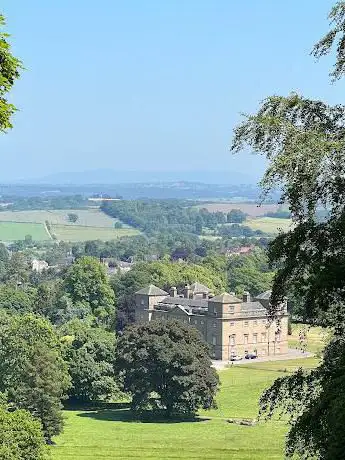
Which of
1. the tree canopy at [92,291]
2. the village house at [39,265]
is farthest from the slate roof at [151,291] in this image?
the village house at [39,265]

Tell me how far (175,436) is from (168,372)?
23.9 feet

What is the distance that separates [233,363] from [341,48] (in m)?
63.8

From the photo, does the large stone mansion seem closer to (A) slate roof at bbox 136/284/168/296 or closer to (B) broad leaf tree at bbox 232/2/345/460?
(A) slate roof at bbox 136/284/168/296

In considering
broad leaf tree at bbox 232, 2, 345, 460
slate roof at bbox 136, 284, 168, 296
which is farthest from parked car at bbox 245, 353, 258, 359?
broad leaf tree at bbox 232, 2, 345, 460

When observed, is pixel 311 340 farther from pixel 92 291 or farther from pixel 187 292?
pixel 92 291

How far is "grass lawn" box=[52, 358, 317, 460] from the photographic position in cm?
3922

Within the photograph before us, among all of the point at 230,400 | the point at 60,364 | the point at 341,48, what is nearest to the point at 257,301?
the point at 230,400

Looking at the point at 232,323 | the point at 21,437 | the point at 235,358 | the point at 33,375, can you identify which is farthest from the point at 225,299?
the point at 21,437

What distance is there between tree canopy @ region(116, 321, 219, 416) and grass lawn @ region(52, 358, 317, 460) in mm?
1140

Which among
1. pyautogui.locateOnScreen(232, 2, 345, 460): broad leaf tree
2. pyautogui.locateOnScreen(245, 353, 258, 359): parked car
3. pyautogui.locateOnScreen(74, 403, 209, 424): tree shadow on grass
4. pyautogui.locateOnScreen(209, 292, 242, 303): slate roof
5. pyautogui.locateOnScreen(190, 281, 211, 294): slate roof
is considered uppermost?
A: pyautogui.locateOnScreen(232, 2, 345, 460): broad leaf tree

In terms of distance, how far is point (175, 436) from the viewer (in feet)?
147

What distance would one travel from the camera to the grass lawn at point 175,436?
39.2m

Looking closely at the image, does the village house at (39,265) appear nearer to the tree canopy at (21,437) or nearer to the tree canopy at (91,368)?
the tree canopy at (91,368)

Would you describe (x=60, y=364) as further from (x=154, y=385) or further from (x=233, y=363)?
(x=233, y=363)
